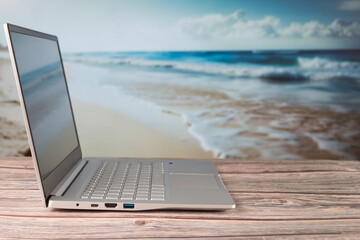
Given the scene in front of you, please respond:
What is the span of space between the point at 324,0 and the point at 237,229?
245cm

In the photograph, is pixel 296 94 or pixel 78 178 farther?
pixel 296 94

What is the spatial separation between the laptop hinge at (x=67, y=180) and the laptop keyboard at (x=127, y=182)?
0.16 feet

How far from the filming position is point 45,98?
2.50 ft

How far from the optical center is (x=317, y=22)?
103 inches

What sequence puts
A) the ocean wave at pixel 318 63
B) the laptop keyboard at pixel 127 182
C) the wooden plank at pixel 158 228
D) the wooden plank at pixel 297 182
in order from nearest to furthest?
the wooden plank at pixel 158 228
the laptop keyboard at pixel 127 182
the wooden plank at pixel 297 182
the ocean wave at pixel 318 63

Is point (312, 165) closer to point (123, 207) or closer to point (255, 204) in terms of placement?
point (255, 204)

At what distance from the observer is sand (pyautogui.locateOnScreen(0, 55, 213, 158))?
252cm

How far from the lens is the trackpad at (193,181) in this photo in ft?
2.55

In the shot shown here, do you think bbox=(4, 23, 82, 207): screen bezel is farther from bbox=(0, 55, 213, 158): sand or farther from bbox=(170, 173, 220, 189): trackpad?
bbox=(0, 55, 213, 158): sand

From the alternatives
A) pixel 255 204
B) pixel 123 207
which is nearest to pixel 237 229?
pixel 255 204

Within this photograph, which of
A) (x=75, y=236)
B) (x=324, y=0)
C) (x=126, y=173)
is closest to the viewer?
(x=75, y=236)

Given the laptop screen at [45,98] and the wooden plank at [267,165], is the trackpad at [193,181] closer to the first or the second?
the wooden plank at [267,165]

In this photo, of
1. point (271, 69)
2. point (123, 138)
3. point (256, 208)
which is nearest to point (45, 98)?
point (256, 208)

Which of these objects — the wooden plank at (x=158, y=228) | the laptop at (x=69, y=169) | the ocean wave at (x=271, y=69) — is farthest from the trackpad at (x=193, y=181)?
the ocean wave at (x=271, y=69)
